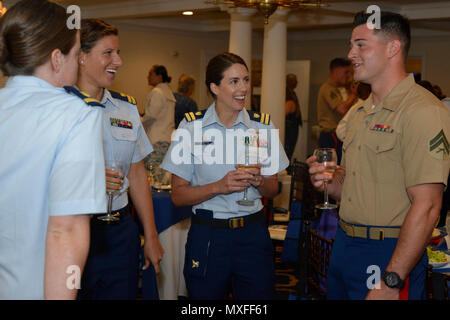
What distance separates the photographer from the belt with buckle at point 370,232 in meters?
1.95

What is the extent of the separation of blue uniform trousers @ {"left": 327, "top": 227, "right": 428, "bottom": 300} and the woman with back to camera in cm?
113

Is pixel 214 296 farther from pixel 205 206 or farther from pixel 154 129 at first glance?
pixel 154 129

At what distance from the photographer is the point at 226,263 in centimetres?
236

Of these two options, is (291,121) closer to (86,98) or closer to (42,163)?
(86,98)

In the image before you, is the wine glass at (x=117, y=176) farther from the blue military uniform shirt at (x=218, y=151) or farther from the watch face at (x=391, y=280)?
the watch face at (x=391, y=280)

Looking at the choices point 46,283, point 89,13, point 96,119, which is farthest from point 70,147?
point 89,13

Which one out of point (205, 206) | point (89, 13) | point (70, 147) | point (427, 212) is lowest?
point (205, 206)

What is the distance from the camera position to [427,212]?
5.77ft

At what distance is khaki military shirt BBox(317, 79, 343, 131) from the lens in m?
7.10

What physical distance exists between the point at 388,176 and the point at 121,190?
1.05 metres

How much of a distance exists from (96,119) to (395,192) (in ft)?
3.82
